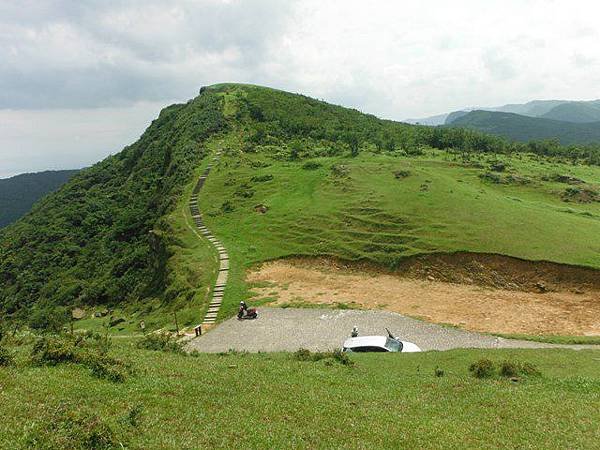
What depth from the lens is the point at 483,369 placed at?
57.6 ft

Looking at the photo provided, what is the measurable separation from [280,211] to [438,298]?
21.6 m

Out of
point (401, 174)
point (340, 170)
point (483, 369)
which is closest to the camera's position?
point (483, 369)

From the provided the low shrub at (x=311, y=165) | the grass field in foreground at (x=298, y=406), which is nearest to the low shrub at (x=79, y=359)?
the grass field in foreground at (x=298, y=406)

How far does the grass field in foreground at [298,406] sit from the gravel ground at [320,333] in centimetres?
573

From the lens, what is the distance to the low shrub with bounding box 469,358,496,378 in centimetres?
1748

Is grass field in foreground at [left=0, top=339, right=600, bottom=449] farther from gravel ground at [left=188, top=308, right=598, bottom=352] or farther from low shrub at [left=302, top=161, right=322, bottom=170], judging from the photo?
low shrub at [left=302, top=161, right=322, bottom=170]

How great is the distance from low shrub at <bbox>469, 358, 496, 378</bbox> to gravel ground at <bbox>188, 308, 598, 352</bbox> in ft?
17.9

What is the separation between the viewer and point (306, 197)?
163ft

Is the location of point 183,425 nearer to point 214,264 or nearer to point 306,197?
point 214,264

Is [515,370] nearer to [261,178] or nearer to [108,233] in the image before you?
[261,178]

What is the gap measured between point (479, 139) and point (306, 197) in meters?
41.9

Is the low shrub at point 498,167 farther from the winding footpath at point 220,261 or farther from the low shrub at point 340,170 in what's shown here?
the winding footpath at point 220,261

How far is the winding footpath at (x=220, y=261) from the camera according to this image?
31.4 m

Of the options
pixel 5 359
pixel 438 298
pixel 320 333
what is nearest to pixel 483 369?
pixel 320 333
